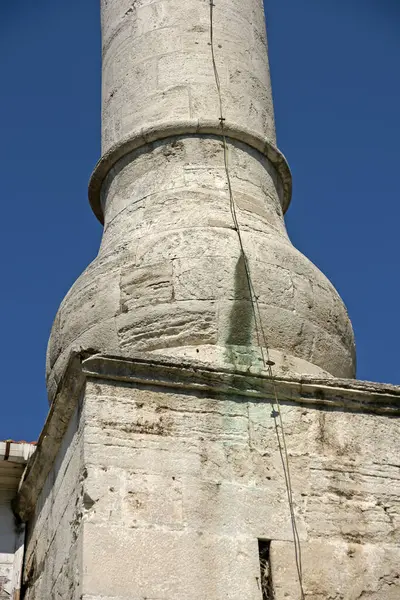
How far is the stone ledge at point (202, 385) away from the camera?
4.73 meters

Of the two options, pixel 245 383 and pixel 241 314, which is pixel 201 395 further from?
pixel 241 314

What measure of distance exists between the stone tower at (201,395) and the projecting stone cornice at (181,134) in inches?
0.6

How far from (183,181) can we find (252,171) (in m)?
0.51

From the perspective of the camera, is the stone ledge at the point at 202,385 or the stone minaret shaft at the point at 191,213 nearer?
the stone ledge at the point at 202,385

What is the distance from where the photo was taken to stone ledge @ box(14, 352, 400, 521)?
4734 mm

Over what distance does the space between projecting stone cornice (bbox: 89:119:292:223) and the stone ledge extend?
185cm

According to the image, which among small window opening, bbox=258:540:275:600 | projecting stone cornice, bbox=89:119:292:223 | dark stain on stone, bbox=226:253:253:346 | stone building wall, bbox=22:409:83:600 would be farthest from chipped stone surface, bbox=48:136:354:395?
small window opening, bbox=258:540:275:600

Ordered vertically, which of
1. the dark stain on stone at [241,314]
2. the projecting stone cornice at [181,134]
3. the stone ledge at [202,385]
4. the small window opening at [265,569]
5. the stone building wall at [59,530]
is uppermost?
the projecting stone cornice at [181,134]

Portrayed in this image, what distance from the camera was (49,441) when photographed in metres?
5.19

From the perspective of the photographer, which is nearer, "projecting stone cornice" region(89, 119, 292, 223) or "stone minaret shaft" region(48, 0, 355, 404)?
"stone minaret shaft" region(48, 0, 355, 404)

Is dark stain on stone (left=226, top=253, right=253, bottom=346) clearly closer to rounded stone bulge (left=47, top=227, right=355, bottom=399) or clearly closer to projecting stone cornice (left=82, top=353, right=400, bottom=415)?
rounded stone bulge (left=47, top=227, right=355, bottom=399)

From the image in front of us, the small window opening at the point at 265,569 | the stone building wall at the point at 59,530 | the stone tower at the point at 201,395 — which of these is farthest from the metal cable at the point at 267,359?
the stone building wall at the point at 59,530

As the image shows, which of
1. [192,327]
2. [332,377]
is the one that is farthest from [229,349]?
[332,377]

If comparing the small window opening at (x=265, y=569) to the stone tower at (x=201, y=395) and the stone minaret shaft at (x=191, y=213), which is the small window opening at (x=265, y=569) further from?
the stone minaret shaft at (x=191, y=213)
